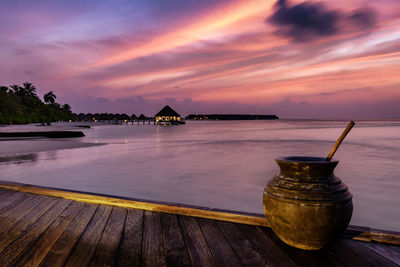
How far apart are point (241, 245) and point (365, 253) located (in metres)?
1.22

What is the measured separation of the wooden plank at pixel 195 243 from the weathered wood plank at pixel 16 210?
89.1 inches

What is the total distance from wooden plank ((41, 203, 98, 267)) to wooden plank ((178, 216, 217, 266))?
123 centimetres

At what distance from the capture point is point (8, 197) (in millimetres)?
4918

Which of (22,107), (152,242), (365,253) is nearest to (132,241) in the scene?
(152,242)

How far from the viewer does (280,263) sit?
8.40 ft

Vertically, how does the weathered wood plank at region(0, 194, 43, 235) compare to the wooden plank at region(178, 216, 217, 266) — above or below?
below

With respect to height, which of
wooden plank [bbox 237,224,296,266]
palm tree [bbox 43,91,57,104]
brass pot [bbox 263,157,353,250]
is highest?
palm tree [bbox 43,91,57,104]

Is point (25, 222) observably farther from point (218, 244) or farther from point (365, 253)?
point (365, 253)

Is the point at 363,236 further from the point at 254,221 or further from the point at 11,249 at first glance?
the point at 11,249

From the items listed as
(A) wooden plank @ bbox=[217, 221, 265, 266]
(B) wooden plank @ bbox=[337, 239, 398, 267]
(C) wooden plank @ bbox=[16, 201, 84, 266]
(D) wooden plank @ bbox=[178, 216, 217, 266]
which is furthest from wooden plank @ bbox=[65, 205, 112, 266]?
(B) wooden plank @ bbox=[337, 239, 398, 267]

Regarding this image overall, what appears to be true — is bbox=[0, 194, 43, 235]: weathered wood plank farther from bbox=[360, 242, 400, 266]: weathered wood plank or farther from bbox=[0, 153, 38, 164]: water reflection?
bbox=[0, 153, 38, 164]: water reflection

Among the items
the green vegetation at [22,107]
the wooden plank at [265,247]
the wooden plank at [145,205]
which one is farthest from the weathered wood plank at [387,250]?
the green vegetation at [22,107]

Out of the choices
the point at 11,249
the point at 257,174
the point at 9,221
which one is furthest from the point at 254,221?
the point at 257,174

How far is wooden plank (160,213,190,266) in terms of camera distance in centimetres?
266
